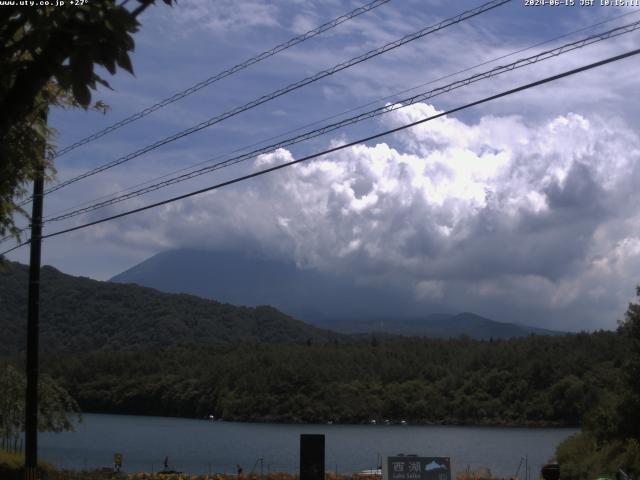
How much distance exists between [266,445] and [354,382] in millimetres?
49689

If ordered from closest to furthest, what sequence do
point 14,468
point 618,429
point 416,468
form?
1. point 416,468
2. point 14,468
3. point 618,429

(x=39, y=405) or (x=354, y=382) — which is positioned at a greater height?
(x=39, y=405)

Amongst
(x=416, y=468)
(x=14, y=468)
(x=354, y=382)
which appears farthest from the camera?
(x=354, y=382)

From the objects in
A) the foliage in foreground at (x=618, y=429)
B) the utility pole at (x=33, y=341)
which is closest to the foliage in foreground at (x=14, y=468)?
the utility pole at (x=33, y=341)

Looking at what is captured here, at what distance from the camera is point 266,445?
7950 cm

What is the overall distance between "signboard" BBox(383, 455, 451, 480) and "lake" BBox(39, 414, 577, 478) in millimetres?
31956

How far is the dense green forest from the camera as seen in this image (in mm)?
112625

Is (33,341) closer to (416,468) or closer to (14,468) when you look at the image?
(14,468)

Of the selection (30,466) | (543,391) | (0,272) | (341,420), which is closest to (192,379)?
(341,420)

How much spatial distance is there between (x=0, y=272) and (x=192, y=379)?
12485 centimetres

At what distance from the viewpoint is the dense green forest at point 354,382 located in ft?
370

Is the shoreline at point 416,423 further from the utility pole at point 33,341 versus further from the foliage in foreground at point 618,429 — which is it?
the utility pole at point 33,341

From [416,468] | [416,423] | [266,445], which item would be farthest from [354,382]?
[416,468]

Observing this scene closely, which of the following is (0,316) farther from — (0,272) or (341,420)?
(0,272)
